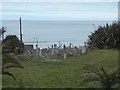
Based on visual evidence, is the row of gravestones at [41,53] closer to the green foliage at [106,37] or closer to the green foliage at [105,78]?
the green foliage at [106,37]

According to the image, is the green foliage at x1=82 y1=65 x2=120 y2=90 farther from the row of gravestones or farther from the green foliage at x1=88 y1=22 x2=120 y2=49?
the green foliage at x1=88 y1=22 x2=120 y2=49

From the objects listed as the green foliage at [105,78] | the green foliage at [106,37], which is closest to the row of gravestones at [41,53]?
the green foliage at [106,37]

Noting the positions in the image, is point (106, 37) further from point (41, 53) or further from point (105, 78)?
point (105, 78)

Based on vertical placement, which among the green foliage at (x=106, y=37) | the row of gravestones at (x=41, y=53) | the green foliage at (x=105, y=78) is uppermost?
the green foliage at (x=106, y=37)

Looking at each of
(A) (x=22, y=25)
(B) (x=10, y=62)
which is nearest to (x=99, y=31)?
(A) (x=22, y=25)

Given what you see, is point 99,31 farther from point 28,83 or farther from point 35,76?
point 28,83

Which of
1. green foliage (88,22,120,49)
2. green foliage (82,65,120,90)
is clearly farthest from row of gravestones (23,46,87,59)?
green foliage (82,65,120,90)

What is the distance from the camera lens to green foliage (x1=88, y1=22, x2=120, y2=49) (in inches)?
796

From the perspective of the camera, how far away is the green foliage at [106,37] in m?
20.2

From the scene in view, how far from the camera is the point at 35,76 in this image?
11.1 metres

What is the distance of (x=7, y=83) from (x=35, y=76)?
168cm

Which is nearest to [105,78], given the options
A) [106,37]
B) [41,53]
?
[41,53]

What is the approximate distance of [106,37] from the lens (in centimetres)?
2064

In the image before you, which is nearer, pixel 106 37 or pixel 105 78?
pixel 105 78
